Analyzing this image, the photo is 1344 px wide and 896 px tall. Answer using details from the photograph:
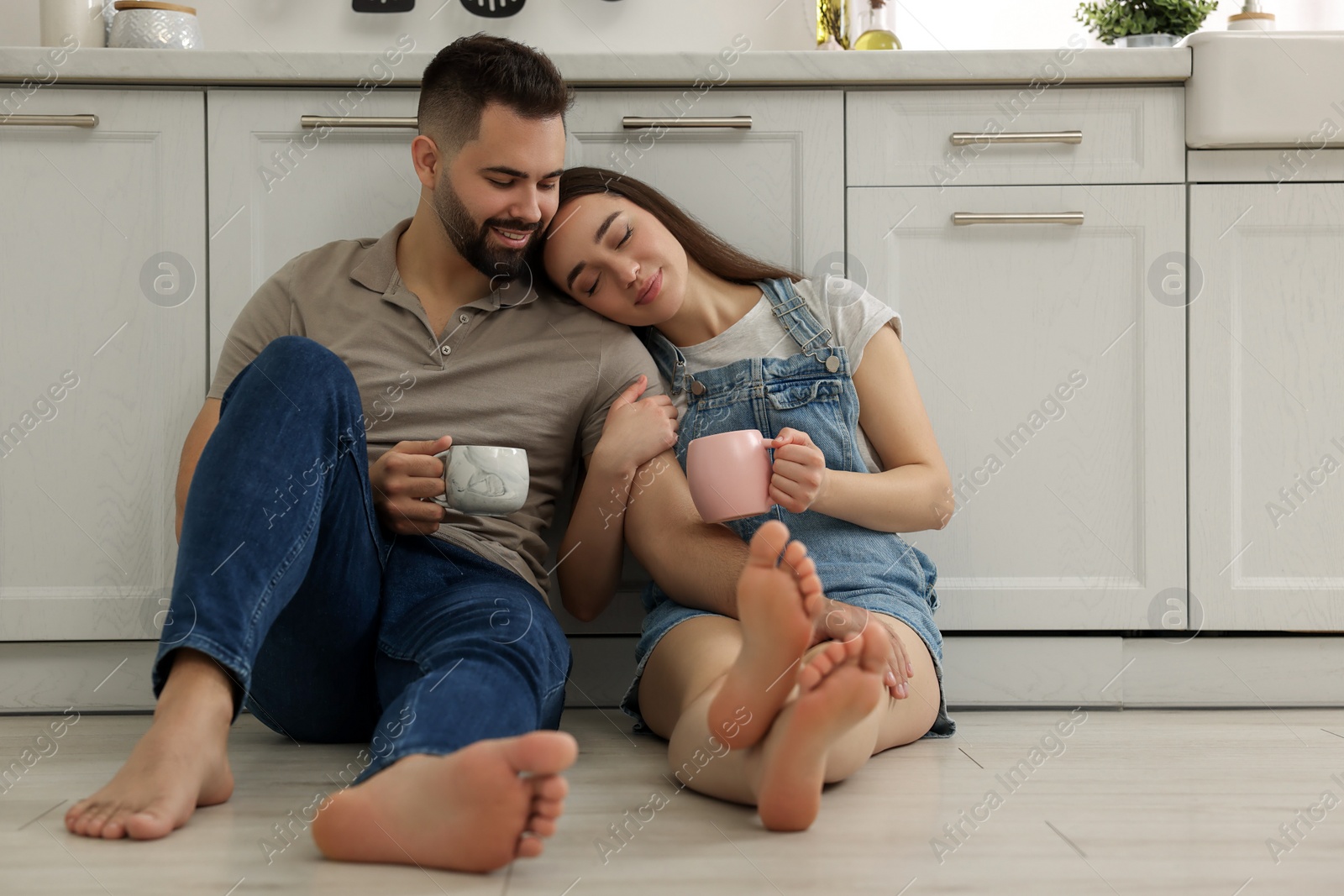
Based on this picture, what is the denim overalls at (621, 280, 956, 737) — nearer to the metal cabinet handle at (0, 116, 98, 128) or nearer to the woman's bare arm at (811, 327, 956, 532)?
the woman's bare arm at (811, 327, 956, 532)

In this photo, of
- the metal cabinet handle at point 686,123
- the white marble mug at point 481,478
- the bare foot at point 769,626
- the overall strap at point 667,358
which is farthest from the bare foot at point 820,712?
the metal cabinet handle at point 686,123

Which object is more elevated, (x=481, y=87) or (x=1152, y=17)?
(x=1152, y=17)

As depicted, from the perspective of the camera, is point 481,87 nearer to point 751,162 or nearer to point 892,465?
point 751,162

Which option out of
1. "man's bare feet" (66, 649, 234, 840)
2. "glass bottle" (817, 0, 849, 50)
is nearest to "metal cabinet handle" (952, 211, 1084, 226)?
"glass bottle" (817, 0, 849, 50)

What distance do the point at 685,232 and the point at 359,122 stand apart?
538 mm

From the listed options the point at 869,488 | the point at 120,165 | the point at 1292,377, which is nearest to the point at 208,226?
the point at 120,165

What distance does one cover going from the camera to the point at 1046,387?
1.62 m

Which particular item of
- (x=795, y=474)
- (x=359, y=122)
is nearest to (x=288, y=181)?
(x=359, y=122)

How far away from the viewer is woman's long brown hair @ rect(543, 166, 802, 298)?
4.90 feet

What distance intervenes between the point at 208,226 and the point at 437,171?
1.44 feet

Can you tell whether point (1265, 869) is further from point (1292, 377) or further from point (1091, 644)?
point (1292, 377)

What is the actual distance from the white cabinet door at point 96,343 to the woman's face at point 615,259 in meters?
0.61

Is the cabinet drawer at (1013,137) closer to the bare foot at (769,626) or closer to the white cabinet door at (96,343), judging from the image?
the bare foot at (769,626)

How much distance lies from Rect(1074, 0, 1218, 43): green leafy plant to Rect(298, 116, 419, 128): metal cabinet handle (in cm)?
120
